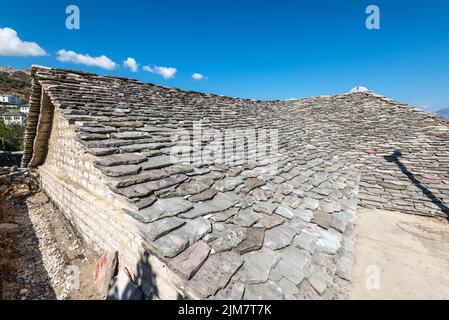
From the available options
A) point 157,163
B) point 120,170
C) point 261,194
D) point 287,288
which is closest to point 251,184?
point 261,194

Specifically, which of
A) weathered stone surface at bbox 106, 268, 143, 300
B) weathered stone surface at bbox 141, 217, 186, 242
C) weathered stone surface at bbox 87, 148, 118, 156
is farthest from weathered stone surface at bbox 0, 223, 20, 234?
weathered stone surface at bbox 141, 217, 186, 242

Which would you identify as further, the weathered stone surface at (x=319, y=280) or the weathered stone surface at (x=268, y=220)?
the weathered stone surface at (x=268, y=220)

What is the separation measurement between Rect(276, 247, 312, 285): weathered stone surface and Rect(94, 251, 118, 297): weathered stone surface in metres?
1.95

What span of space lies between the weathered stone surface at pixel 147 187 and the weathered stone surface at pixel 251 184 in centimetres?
110

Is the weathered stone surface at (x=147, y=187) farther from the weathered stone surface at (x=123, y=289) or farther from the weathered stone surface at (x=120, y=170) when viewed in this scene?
the weathered stone surface at (x=123, y=289)

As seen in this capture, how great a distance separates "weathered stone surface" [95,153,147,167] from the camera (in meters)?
2.66

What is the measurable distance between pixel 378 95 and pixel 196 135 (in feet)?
33.4

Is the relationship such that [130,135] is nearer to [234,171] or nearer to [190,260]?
[234,171]

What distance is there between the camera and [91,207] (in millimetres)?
3164

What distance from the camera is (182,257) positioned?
1.91 meters

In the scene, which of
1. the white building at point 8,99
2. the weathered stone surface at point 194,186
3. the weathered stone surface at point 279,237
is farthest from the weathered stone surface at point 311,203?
the white building at point 8,99

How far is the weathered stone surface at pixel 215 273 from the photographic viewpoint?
67.7 inches
